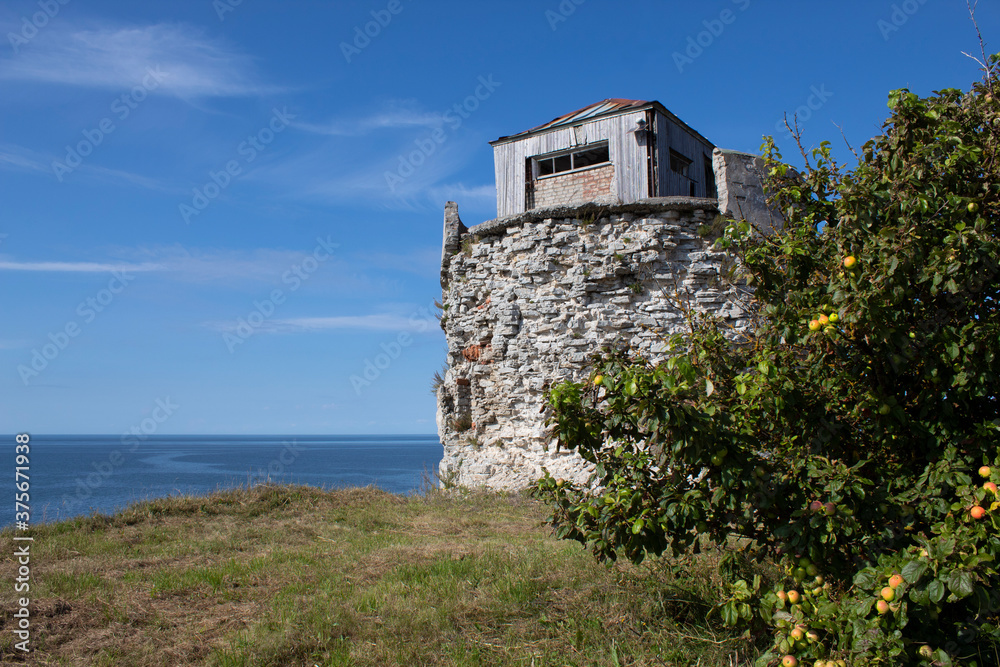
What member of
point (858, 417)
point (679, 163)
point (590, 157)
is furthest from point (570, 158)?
point (858, 417)

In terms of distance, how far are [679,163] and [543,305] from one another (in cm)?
548

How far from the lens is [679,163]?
13516 millimetres

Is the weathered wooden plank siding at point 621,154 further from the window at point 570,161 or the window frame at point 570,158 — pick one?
the window at point 570,161

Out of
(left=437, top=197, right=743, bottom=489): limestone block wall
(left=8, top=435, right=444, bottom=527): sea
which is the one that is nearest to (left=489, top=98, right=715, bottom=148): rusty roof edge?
(left=437, top=197, right=743, bottom=489): limestone block wall

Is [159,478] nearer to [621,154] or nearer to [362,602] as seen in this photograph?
[621,154]

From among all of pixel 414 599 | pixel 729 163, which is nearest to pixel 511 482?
pixel 414 599

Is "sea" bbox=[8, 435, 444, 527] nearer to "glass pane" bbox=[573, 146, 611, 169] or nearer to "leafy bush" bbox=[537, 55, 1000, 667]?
"leafy bush" bbox=[537, 55, 1000, 667]

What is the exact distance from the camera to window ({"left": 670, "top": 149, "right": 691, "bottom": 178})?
43.6 feet

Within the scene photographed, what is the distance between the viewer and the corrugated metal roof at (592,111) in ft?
42.6

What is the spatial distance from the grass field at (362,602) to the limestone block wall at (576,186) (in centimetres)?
759

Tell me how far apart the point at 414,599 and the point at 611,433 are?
2.65m

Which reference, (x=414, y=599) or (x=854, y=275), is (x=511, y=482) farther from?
(x=854, y=275)

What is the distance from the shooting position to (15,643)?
457 centimetres

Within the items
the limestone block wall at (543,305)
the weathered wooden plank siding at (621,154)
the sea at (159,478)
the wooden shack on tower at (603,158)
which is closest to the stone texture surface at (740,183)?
the limestone block wall at (543,305)
